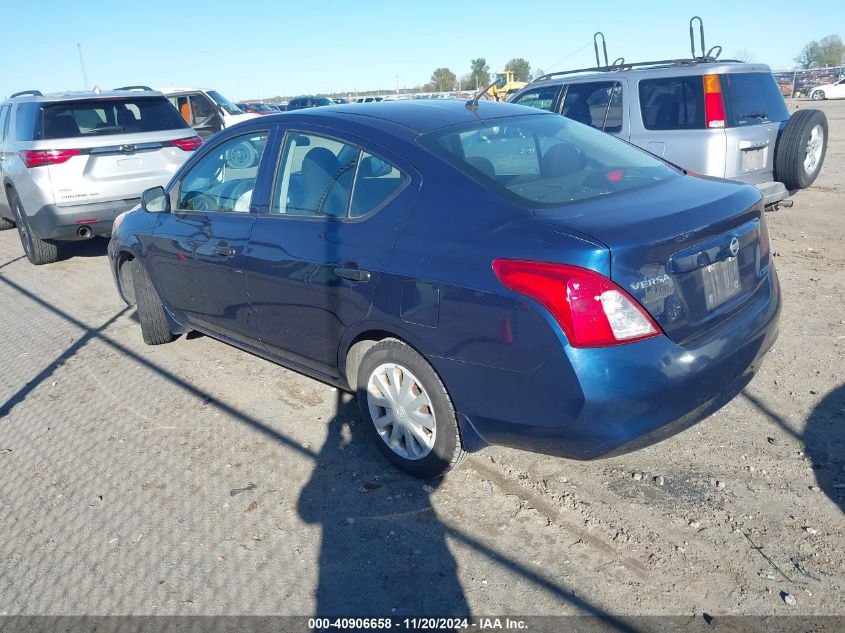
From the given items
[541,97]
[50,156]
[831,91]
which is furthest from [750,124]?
[831,91]

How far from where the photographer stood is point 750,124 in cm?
697

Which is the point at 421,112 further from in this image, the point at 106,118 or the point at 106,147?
the point at 106,118

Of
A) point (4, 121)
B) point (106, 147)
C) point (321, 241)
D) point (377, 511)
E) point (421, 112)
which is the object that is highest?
point (4, 121)

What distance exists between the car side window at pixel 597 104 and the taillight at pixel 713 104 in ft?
3.11

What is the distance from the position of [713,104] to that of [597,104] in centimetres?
133

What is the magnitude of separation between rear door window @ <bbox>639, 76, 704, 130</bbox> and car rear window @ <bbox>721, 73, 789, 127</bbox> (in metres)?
0.25

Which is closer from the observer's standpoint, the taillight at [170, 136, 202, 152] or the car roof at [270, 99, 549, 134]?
the car roof at [270, 99, 549, 134]

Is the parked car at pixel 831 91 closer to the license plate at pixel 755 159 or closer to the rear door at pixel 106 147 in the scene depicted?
the license plate at pixel 755 159

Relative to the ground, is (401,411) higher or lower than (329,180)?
lower

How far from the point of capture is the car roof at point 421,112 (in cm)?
367

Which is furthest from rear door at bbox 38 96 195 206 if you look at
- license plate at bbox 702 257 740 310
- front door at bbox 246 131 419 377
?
license plate at bbox 702 257 740 310

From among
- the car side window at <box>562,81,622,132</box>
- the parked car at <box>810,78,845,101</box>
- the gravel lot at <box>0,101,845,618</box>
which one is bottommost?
the gravel lot at <box>0,101,845,618</box>

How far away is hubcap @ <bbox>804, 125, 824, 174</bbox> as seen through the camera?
23.9 feet

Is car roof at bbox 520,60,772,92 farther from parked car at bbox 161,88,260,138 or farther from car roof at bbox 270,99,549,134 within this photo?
parked car at bbox 161,88,260,138
